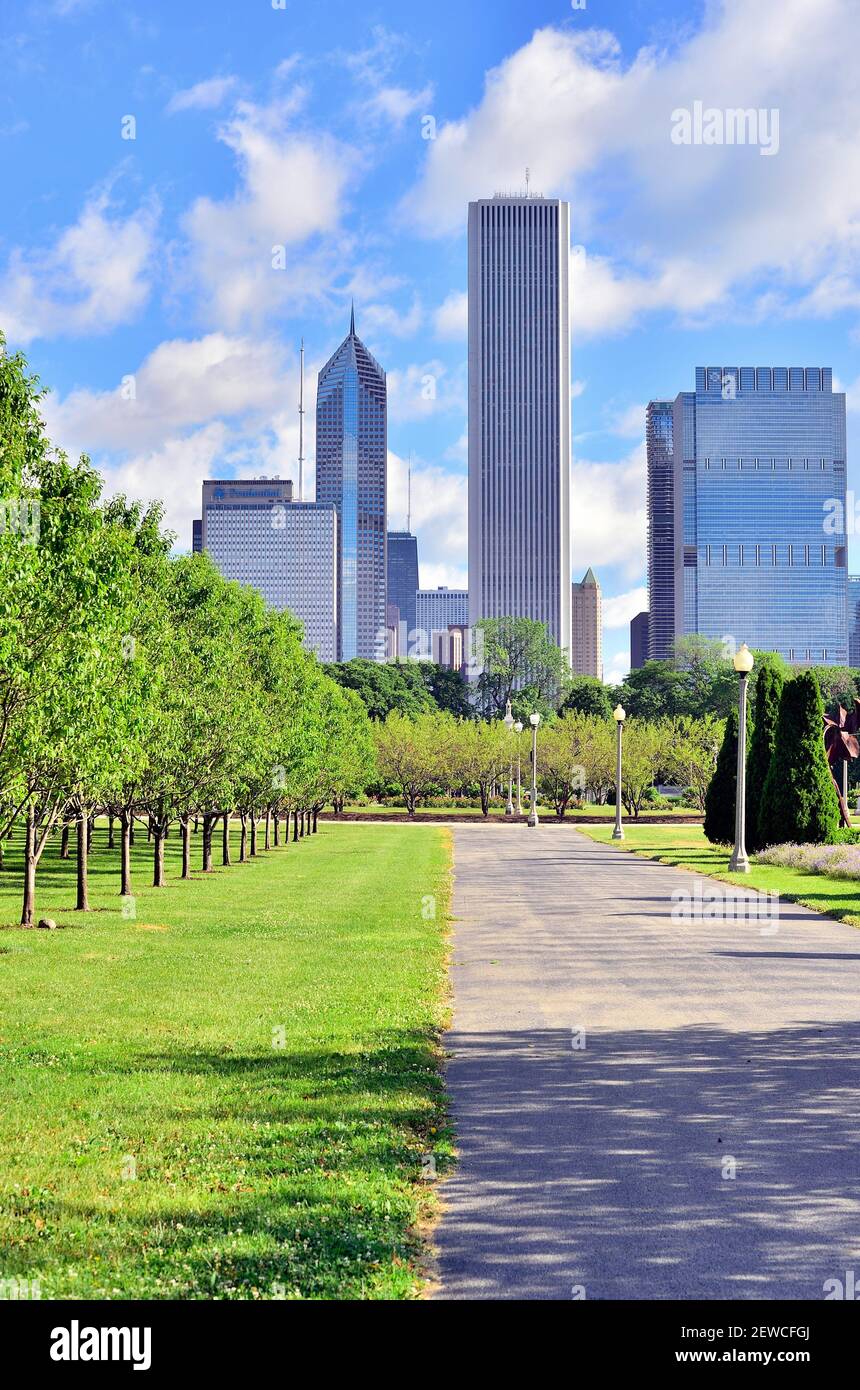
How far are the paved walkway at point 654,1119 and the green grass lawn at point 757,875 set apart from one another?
461cm

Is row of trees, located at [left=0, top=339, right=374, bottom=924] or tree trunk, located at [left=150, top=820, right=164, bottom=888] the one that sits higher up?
row of trees, located at [left=0, top=339, right=374, bottom=924]

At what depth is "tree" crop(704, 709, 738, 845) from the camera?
123ft

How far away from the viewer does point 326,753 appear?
4703 centimetres

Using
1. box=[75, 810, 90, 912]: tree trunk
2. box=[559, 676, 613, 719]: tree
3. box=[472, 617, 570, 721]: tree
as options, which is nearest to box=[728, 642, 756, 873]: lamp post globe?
box=[75, 810, 90, 912]: tree trunk

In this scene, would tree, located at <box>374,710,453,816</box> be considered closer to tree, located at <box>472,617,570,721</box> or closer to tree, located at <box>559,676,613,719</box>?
tree, located at <box>559,676,613,719</box>

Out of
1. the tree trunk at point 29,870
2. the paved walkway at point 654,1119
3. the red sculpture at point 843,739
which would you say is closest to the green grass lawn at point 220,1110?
the paved walkway at point 654,1119

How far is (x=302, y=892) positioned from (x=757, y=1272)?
772 inches

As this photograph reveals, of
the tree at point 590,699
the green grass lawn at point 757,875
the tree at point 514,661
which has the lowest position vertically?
the green grass lawn at point 757,875

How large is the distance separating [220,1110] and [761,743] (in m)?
Answer: 29.8

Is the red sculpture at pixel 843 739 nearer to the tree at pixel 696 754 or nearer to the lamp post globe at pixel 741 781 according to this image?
the lamp post globe at pixel 741 781

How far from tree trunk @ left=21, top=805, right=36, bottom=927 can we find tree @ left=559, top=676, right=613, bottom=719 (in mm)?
93457

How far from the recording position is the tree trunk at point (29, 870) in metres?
18.8

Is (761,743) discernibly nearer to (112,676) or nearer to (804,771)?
(804,771)
